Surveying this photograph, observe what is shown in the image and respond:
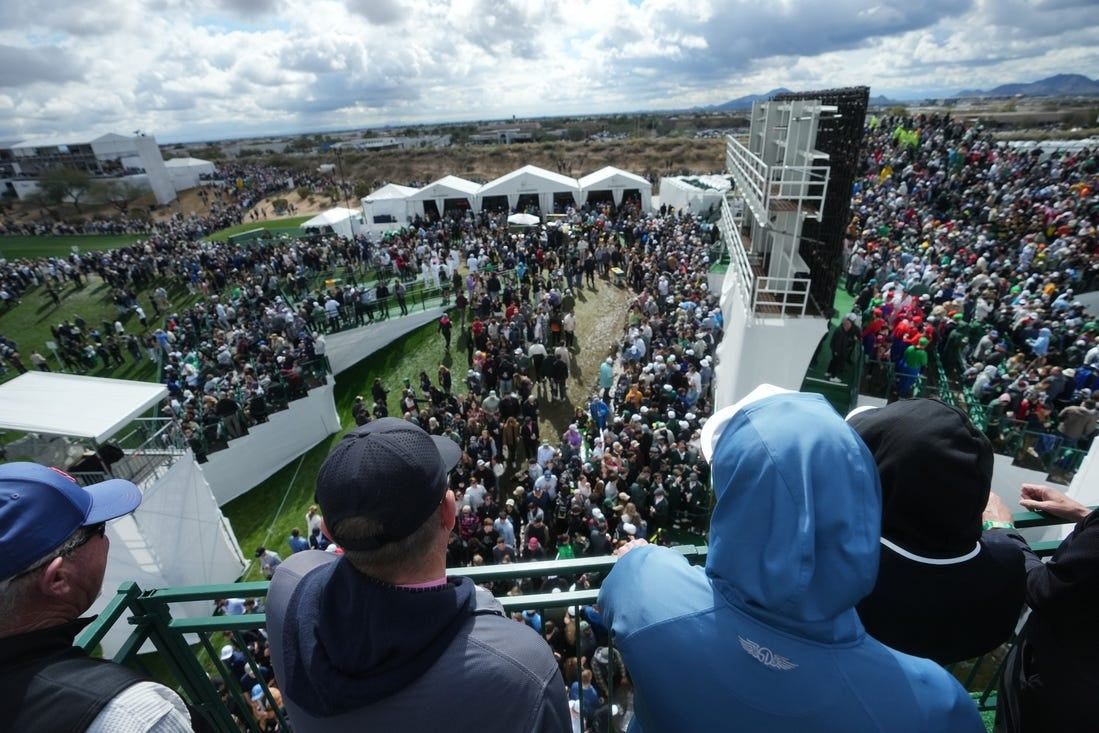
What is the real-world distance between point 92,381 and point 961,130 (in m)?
37.4

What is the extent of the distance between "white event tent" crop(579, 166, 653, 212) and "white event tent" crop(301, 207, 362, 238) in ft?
40.7

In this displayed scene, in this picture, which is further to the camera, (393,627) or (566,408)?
(566,408)

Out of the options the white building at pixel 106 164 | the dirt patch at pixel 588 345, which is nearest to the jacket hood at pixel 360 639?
the dirt patch at pixel 588 345

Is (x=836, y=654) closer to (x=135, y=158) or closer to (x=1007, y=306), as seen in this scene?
(x=1007, y=306)

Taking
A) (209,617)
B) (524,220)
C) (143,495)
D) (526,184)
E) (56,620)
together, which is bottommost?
(143,495)

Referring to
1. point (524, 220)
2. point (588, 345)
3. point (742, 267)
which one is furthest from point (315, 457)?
point (524, 220)

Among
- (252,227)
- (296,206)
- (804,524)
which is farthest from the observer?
(296,206)

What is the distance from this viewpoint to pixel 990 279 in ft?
43.8

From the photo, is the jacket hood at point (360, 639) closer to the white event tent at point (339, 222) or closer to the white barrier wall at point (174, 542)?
the white barrier wall at point (174, 542)

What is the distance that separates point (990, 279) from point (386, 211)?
84.6ft

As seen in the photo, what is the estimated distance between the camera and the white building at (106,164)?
58.9 meters

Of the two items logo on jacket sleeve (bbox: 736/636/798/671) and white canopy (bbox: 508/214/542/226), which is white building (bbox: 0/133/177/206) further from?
logo on jacket sleeve (bbox: 736/636/798/671)

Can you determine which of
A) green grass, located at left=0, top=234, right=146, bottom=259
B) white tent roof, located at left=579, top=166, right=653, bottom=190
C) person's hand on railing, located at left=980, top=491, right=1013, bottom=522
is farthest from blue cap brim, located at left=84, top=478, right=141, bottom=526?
green grass, located at left=0, top=234, right=146, bottom=259

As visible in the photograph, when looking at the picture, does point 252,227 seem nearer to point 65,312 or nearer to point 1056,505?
point 65,312
